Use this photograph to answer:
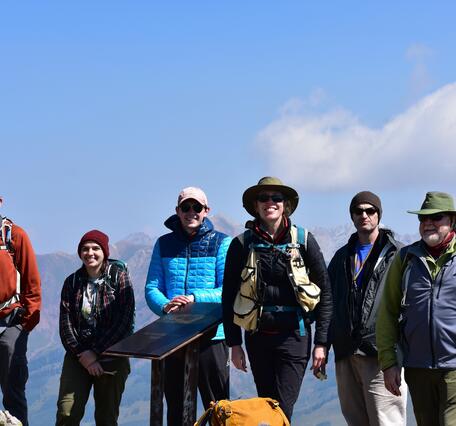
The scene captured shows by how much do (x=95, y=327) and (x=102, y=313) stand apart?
166 mm

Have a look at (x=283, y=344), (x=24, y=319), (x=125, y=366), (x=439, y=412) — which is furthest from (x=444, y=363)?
(x=24, y=319)

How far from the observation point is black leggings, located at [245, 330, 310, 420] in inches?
311

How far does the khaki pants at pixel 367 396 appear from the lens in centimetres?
820

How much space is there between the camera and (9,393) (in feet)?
30.1

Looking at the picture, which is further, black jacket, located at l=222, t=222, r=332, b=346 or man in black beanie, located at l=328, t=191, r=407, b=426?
man in black beanie, located at l=328, t=191, r=407, b=426

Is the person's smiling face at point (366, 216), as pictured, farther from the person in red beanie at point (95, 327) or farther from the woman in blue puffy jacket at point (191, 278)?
the person in red beanie at point (95, 327)

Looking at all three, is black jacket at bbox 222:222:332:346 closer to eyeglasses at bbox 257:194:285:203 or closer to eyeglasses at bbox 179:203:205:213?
eyeglasses at bbox 257:194:285:203

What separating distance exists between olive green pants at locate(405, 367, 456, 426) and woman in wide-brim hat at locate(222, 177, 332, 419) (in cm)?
101

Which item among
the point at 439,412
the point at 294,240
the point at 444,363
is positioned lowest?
the point at 439,412

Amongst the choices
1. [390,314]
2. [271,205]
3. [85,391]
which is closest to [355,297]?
[390,314]

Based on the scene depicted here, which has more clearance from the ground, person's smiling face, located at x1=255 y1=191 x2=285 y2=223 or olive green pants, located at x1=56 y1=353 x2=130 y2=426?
person's smiling face, located at x1=255 y1=191 x2=285 y2=223

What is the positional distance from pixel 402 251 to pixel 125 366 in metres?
3.27

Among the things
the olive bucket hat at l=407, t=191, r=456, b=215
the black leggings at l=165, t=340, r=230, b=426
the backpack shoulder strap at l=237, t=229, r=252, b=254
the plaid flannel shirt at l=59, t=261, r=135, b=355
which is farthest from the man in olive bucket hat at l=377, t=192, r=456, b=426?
the plaid flannel shirt at l=59, t=261, r=135, b=355

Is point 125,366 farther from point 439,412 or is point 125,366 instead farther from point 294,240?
point 439,412
